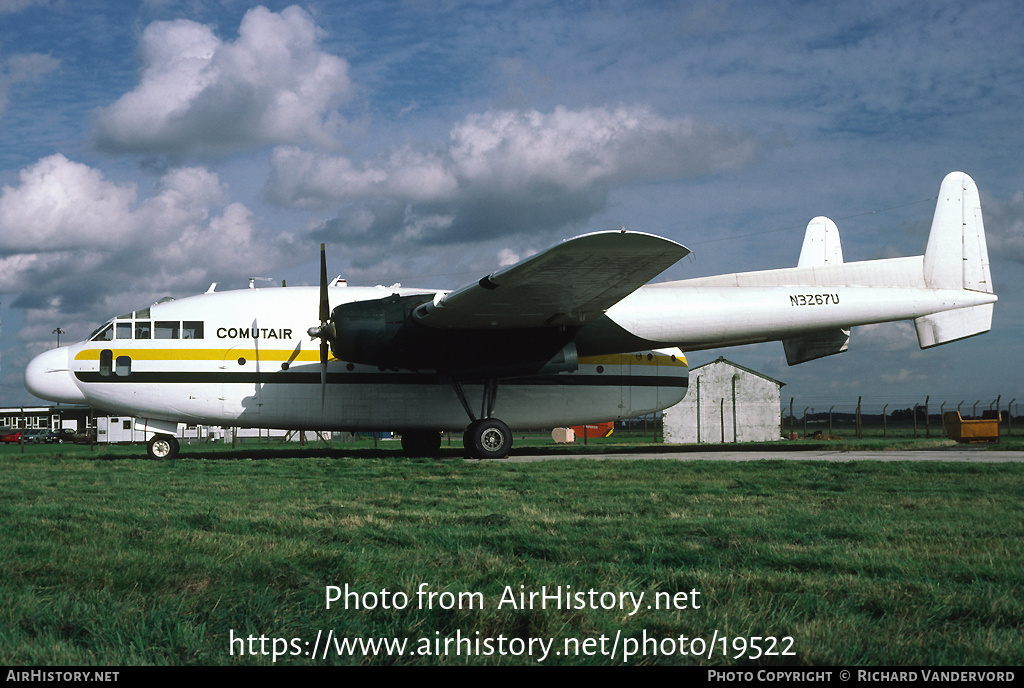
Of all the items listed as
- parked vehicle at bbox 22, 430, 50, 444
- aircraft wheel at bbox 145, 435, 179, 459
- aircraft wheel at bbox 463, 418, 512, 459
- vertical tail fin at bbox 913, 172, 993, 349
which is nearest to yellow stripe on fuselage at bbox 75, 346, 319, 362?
aircraft wheel at bbox 145, 435, 179, 459

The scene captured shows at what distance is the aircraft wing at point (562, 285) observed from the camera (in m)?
11.9

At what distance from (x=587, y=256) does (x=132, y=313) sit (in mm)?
10525

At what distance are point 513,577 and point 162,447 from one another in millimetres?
14477

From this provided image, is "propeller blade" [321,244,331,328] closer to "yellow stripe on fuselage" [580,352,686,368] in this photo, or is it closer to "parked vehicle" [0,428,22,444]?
"yellow stripe on fuselage" [580,352,686,368]

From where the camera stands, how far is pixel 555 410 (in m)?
18.0

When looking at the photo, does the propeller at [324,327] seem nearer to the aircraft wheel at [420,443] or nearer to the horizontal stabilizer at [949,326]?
the aircraft wheel at [420,443]

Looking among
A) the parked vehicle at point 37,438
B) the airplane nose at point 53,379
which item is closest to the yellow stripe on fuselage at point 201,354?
the airplane nose at point 53,379

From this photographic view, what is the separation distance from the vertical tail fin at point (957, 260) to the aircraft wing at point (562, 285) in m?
10.1

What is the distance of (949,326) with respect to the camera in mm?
19016

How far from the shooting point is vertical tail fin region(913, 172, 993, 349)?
62.6 ft

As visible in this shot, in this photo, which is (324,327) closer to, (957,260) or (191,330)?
(191,330)

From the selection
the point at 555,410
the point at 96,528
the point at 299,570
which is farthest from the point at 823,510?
the point at 555,410

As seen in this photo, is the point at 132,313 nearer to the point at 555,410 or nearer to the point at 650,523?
the point at 555,410

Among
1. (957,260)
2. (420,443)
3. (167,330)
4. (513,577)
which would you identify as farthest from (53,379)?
(957,260)
